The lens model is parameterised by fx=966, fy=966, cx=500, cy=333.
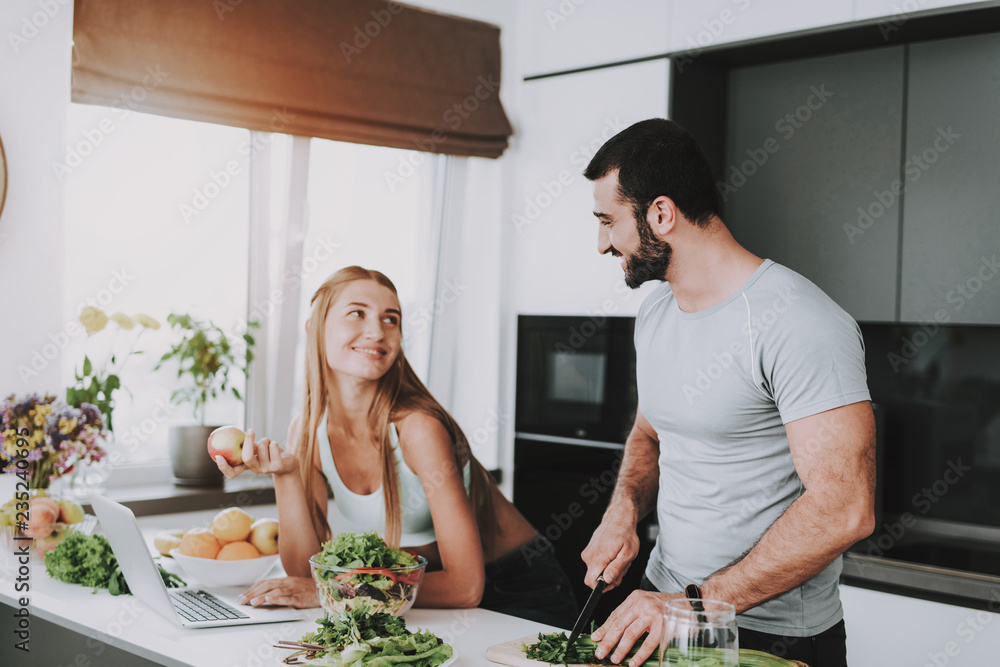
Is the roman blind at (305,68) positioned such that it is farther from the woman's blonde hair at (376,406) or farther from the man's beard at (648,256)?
the man's beard at (648,256)

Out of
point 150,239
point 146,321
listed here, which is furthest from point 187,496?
point 150,239

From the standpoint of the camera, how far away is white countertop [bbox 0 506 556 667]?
154 cm

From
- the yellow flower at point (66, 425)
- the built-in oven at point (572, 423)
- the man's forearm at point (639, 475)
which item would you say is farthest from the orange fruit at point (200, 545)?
the built-in oven at point (572, 423)

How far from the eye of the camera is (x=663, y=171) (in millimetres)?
1720

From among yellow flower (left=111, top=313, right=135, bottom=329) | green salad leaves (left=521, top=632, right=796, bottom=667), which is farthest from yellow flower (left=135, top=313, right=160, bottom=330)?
green salad leaves (left=521, top=632, right=796, bottom=667)

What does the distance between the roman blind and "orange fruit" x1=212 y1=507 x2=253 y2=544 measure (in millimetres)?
1376

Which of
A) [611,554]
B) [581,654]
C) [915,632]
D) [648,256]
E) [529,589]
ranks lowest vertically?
[915,632]

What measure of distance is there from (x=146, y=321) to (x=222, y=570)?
1.13 metres

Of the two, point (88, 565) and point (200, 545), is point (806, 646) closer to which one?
point (200, 545)

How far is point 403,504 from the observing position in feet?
6.66

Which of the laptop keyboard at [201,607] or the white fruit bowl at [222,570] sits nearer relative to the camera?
the laptop keyboard at [201,607]

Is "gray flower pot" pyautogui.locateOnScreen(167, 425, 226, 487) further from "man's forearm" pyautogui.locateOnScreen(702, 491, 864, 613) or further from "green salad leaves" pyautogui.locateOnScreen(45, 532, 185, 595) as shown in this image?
"man's forearm" pyautogui.locateOnScreen(702, 491, 864, 613)

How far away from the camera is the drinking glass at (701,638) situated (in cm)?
113

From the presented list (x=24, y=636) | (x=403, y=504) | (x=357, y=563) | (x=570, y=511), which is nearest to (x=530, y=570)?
(x=403, y=504)
